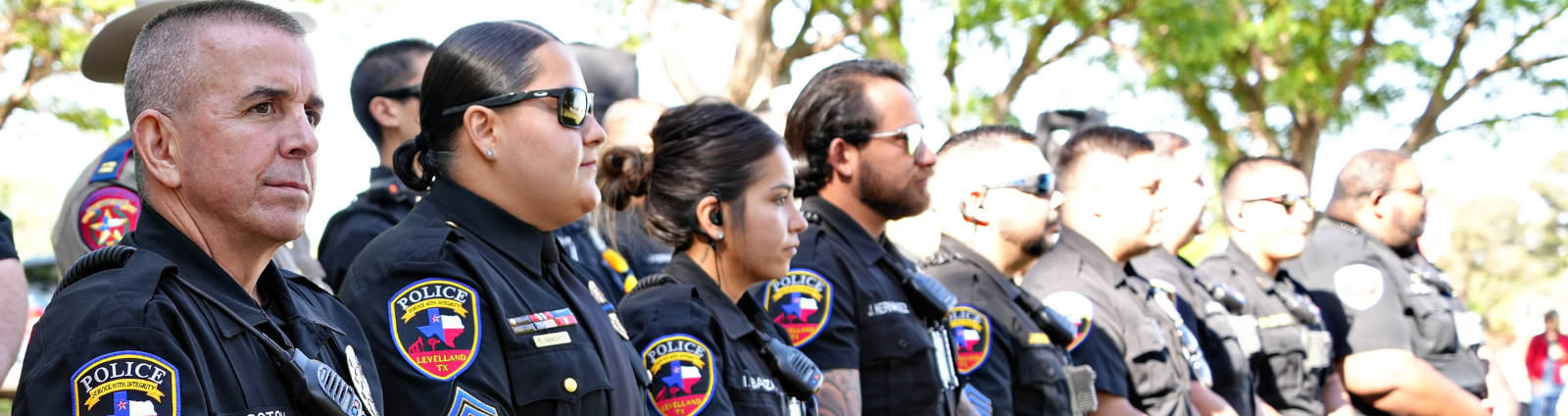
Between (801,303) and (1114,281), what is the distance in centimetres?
222

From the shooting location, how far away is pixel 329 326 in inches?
92.0

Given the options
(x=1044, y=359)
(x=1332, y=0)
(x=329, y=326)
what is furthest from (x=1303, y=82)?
(x=329, y=326)

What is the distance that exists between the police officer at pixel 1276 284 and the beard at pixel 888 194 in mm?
3235

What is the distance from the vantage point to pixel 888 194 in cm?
454

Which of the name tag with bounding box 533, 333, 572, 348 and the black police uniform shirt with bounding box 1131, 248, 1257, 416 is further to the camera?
the black police uniform shirt with bounding box 1131, 248, 1257, 416

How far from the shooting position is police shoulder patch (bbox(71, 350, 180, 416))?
1.84 meters

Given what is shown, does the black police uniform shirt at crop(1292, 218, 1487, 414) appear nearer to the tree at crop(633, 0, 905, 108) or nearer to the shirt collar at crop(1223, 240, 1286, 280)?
the shirt collar at crop(1223, 240, 1286, 280)

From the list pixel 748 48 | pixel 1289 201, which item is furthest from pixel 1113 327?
pixel 748 48

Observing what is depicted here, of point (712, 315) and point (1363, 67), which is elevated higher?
point (1363, 67)

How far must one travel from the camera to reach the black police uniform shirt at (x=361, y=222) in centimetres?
430

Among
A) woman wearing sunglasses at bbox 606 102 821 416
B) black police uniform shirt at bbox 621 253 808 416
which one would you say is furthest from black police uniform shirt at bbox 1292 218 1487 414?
black police uniform shirt at bbox 621 253 808 416

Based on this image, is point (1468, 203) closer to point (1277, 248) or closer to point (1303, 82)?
point (1303, 82)

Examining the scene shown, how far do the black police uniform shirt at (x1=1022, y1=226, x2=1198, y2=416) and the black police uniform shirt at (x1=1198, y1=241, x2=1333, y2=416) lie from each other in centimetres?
152

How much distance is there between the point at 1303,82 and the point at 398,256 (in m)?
15.3
